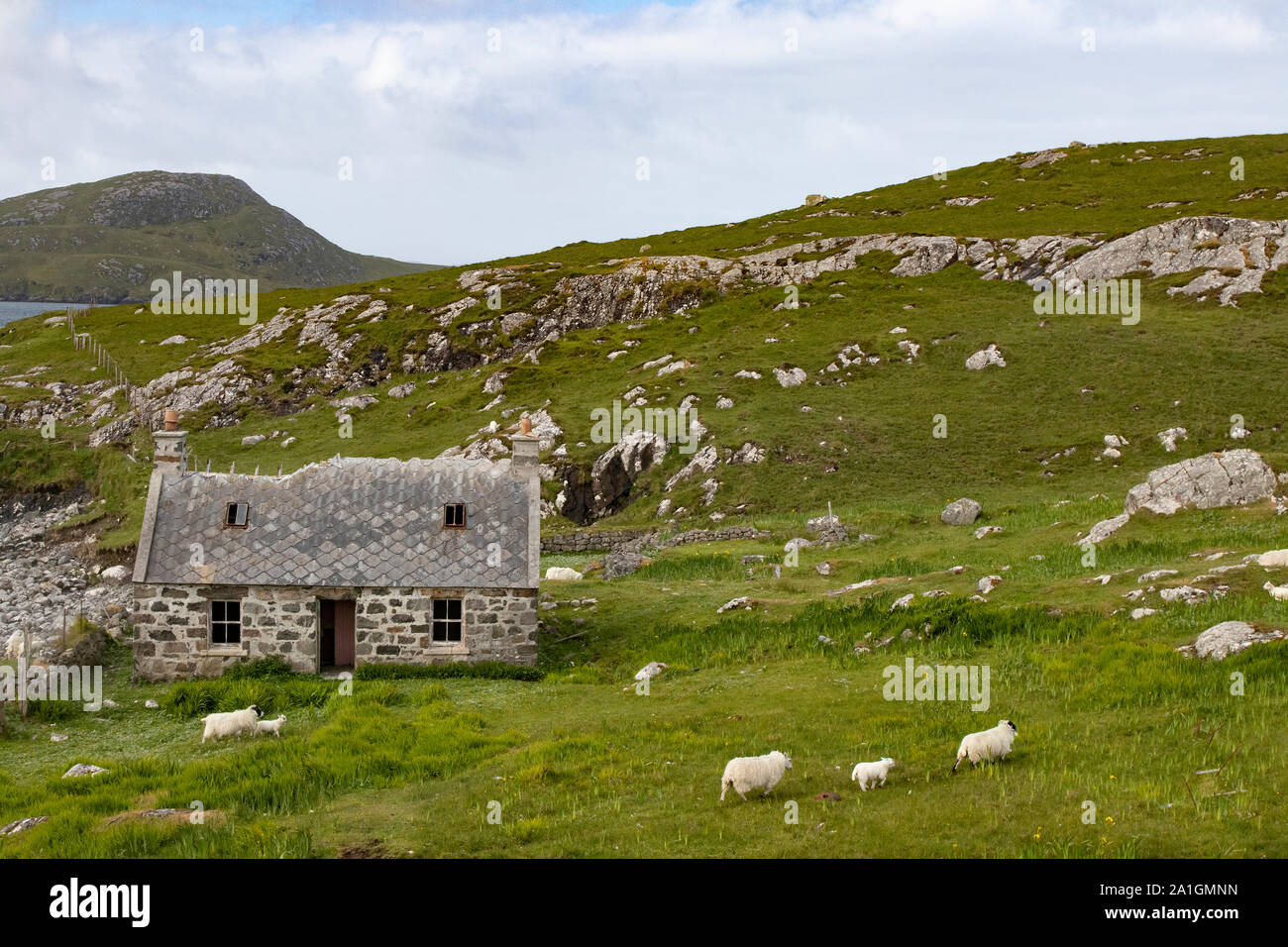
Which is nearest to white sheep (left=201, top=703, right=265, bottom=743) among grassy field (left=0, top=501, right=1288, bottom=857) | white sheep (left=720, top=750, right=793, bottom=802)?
grassy field (left=0, top=501, right=1288, bottom=857)

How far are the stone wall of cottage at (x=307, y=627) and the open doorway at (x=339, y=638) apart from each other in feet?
3.34

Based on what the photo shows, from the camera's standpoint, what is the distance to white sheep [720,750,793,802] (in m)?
17.0

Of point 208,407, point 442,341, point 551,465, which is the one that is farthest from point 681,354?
point 208,407

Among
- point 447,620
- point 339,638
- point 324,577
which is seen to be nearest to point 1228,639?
point 447,620

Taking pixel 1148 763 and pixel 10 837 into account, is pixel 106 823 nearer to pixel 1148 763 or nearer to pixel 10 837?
pixel 10 837

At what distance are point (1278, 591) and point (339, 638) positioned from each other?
1011 inches

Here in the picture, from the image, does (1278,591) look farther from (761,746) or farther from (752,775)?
(752,775)

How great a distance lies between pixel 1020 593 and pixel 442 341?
69.5 m

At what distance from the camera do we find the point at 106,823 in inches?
682

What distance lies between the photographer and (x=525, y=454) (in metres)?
32.8

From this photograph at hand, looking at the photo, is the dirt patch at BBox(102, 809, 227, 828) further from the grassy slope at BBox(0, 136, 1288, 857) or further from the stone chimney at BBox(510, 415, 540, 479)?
the stone chimney at BBox(510, 415, 540, 479)

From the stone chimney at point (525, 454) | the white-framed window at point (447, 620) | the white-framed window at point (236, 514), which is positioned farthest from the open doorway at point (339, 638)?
the stone chimney at point (525, 454)

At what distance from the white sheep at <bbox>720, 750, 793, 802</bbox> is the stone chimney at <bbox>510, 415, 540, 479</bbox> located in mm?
17143
